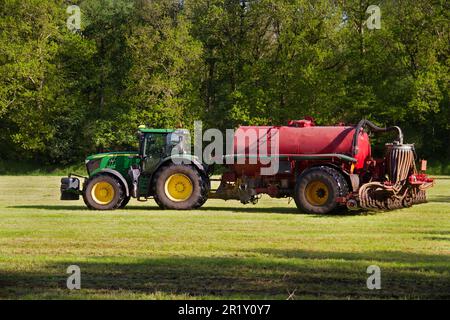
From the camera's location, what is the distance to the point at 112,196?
22.9 m

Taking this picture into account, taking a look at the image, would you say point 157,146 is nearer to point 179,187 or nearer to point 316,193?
point 179,187

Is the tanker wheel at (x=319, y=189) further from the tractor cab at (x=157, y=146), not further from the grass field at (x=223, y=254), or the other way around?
the tractor cab at (x=157, y=146)

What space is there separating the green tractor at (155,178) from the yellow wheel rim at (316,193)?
2.97 m

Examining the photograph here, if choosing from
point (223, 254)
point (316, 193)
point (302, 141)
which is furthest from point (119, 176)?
point (223, 254)

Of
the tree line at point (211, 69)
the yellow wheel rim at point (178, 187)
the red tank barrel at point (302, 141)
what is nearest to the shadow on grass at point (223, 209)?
the yellow wheel rim at point (178, 187)

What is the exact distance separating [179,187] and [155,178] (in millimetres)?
715

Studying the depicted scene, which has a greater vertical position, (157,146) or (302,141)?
(302,141)

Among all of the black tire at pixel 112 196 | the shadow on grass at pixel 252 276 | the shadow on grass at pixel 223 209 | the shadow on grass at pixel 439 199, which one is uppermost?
the black tire at pixel 112 196

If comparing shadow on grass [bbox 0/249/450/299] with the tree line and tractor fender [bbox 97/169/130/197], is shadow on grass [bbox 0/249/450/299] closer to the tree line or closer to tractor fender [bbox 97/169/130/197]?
tractor fender [bbox 97/169/130/197]

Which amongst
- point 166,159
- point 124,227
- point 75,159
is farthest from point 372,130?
point 75,159

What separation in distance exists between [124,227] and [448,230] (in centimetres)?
683

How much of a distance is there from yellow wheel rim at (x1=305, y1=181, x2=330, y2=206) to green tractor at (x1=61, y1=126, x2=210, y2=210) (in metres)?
2.97

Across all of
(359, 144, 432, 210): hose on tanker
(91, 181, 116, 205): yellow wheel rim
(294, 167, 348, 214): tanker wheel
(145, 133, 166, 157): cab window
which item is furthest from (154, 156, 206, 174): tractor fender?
(359, 144, 432, 210): hose on tanker

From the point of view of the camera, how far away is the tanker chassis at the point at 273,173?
21750 mm
